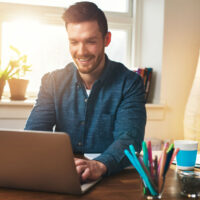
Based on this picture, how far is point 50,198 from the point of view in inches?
34.0

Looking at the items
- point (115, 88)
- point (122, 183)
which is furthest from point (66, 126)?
point (122, 183)

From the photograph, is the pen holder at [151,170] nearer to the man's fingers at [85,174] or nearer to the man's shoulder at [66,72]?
the man's fingers at [85,174]

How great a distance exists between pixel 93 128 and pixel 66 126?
14cm

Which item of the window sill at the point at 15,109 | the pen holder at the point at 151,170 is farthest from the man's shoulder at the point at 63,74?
the pen holder at the point at 151,170

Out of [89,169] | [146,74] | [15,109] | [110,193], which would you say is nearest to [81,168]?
[89,169]

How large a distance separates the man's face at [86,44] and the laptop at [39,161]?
0.78 m

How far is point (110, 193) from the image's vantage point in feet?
3.01

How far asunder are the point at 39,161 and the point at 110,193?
211 millimetres

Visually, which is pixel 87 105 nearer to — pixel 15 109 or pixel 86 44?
pixel 86 44

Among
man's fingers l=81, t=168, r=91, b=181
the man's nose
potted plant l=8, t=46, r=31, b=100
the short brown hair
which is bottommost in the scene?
man's fingers l=81, t=168, r=91, b=181

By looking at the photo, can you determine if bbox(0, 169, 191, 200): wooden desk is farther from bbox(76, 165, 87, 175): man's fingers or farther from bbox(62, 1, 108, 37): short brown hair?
bbox(62, 1, 108, 37): short brown hair

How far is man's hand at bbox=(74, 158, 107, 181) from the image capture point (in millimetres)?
990

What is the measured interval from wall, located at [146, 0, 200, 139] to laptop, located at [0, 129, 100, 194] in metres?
1.96

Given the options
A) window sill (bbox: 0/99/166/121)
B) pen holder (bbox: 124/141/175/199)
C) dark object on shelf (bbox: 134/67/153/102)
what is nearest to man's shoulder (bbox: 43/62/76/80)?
window sill (bbox: 0/99/166/121)
